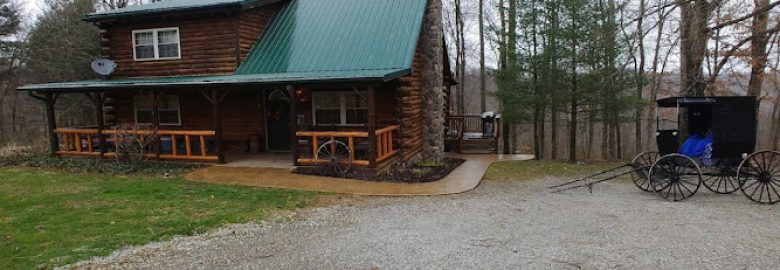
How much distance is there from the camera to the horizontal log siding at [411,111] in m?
12.2

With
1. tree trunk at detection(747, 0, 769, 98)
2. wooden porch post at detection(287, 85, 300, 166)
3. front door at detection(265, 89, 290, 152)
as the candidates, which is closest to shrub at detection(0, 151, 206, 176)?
front door at detection(265, 89, 290, 152)

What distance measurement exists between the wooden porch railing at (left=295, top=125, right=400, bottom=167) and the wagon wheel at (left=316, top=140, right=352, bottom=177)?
0.10m

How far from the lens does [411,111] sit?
12.6 meters

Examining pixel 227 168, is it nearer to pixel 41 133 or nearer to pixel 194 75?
pixel 194 75

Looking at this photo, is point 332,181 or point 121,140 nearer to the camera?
point 332,181

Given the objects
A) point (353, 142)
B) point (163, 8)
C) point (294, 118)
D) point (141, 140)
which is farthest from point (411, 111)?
point (163, 8)

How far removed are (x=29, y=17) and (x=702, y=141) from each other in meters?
33.3

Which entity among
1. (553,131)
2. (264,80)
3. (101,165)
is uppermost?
(264,80)

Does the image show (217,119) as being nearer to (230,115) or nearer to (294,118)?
(294,118)

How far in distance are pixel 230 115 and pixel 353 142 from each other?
5.36m

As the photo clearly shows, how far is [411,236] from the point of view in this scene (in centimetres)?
618

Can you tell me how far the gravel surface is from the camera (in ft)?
17.0

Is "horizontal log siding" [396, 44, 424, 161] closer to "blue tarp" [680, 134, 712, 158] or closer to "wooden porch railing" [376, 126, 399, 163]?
"wooden porch railing" [376, 126, 399, 163]

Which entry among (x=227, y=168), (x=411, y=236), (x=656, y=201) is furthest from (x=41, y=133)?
(x=656, y=201)
